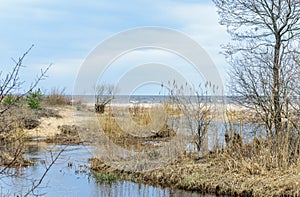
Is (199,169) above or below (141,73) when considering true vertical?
below

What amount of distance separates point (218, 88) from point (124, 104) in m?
4.71

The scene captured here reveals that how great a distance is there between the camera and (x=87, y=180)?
8.58 metres

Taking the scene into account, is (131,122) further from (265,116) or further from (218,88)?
(265,116)

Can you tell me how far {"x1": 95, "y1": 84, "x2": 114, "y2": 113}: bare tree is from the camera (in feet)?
49.1

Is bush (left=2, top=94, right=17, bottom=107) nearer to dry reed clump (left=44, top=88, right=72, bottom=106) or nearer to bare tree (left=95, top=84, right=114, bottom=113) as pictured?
bare tree (left=95, top=84, right=114, bottom=113)

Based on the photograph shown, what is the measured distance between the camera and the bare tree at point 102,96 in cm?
1496

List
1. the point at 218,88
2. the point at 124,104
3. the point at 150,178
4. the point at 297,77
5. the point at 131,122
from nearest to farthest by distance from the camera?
1. the point at 297,77
2. the point at 150,178
3. the point at 218,88
4. the point at 131,122
5. the point at 124,104

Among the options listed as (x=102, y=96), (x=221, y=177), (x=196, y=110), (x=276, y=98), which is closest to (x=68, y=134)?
(x=102, y=96)

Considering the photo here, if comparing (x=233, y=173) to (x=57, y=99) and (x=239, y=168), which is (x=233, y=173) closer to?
(x=239, y=168)

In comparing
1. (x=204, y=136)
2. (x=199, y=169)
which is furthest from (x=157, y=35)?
(x=199, y=169)

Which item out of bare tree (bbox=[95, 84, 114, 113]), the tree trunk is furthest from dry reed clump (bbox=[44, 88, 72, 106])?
the tree trunk

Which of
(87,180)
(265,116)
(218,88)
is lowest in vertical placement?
(87,180)

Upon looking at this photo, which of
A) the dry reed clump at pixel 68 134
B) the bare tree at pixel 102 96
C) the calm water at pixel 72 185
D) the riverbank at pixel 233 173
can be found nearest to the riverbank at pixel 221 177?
the riverbank at pixel 233 173

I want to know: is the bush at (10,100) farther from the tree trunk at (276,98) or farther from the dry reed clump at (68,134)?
the dry reed clump at (68,134)
